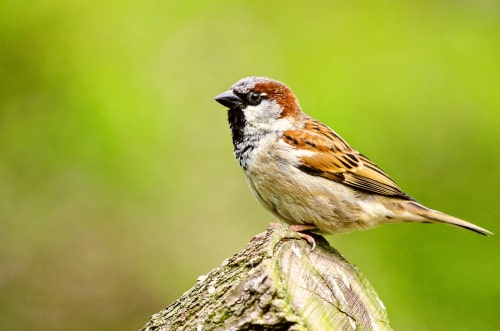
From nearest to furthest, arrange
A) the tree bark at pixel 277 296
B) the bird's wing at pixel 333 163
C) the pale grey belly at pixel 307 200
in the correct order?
1. the tree bark at pixel 277 296
2. the pale grey belly at pixel 307 200
3. the bird's wing at pixel 333 163

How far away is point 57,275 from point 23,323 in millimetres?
317

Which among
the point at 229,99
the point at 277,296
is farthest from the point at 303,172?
the point at 277,296

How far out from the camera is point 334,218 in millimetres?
2834

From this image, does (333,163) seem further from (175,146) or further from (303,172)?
(175,146)

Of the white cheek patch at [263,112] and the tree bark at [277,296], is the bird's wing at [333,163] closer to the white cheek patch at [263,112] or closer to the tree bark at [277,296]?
the white cheek patch at [263,112]

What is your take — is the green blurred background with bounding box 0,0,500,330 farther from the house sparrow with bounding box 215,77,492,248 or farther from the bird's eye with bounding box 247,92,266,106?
the bird's eye with bounding box 247,92,266,106

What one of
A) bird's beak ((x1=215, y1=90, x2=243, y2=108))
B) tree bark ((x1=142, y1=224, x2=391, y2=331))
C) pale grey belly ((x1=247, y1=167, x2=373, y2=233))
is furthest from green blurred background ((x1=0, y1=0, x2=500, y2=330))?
tree bark ((x1=142, y1=224, x2=391, y2=331))

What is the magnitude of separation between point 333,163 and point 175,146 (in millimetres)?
1523

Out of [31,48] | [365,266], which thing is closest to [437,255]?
[365,266]

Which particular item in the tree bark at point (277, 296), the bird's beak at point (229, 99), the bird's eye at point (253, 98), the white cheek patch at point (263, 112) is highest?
the bird's beak at point (229, 99)

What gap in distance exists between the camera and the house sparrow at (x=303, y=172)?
2840 mm

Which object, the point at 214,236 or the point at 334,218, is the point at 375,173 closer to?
the point at 334,218

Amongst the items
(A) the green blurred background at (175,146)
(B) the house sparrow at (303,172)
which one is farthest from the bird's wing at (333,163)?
(A) the green blurred background at (175,146)

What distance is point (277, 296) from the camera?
5.04 feet
